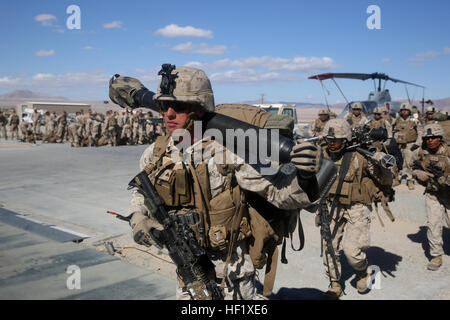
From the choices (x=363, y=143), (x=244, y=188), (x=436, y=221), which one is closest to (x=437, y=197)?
(x=436, y=221)

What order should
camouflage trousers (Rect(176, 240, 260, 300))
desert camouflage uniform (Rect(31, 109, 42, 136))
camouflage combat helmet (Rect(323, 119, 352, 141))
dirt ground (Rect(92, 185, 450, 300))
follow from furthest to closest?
1. desert camouflage uniform (Rect(31, 109, 42, 136))
2. camouflage combat helmet (Rect(323, 119, 352, 141))
3. dirt ground (Rect(92, 185, 450, 300))
4. camouflage trousers (Rect(176, 240, 260, 300))

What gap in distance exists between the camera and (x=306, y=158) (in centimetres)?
191

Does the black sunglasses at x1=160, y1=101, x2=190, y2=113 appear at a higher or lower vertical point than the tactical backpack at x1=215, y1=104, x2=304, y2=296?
higher

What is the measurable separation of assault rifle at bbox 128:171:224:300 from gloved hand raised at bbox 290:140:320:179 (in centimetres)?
84

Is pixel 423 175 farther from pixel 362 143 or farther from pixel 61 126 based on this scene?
pixel 61 126

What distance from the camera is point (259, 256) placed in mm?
2672

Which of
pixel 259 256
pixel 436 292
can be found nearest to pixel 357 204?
pixel 436 292

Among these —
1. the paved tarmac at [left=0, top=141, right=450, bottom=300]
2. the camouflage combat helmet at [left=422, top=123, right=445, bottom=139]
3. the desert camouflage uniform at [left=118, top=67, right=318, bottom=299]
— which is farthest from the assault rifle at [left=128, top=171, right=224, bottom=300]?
the camouflage combat helmet at [left=422, top=123, right=445, bottom=139]

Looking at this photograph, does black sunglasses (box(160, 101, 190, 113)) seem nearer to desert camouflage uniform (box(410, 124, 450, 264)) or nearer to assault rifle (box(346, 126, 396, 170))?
assault rifle (box(346, 126, 396, 170))

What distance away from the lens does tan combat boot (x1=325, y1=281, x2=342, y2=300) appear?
173 inches

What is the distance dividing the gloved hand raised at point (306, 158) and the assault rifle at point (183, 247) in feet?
2.76

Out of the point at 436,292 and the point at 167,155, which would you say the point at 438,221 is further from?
the point at 167,155

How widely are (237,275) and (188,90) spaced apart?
1.20m

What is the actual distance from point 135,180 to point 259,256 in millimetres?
924
